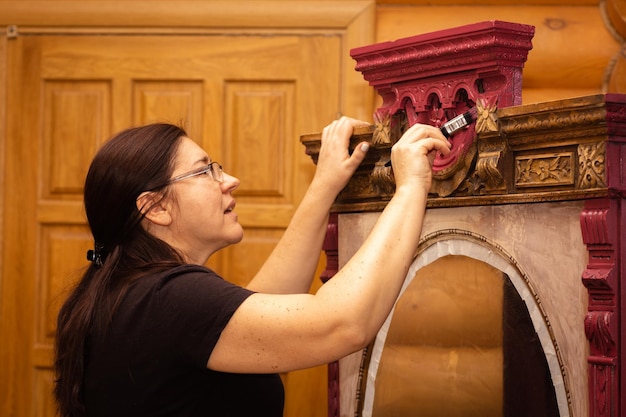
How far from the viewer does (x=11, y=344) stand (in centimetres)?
385

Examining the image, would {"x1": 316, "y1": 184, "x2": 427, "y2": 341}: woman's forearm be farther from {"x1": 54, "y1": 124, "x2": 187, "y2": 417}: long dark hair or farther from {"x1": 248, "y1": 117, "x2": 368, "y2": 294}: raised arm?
{"x1": 248, "y1": 117, "x2": 368, "y2": 294}: raised arm

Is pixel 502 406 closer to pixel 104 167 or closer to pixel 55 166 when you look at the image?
pixel 104 167

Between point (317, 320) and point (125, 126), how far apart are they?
224 centimetres

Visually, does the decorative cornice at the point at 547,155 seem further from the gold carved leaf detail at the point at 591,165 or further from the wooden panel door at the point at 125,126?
the wooden panel door at the point at 125,126

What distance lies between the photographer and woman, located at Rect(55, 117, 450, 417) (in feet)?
5.88

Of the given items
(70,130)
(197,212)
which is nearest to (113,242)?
(197,212)

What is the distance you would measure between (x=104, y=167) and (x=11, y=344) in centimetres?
207

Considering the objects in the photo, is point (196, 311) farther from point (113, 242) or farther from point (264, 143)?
point (264, 143)

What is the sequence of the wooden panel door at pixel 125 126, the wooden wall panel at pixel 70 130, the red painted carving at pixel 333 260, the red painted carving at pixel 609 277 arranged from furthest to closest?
1. the wooden wall panel at pixel 70 130
2. the wooden panel door at pixel 125 126
3. the red painted carving at pixel 333 260
4. the red painted carving at pixel 609 277

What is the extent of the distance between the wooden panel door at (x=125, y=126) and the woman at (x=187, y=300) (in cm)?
145

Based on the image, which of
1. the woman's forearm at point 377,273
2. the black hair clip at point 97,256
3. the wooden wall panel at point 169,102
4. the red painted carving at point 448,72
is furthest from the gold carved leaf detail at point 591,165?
the wooden wall panel at point 169,102

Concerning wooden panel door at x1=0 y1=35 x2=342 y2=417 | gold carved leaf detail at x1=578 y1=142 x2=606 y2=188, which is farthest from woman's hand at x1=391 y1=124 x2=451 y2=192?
wooden panel door at x1=0 y1=35 x2=342 y2=417

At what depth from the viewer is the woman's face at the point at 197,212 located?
2.12m

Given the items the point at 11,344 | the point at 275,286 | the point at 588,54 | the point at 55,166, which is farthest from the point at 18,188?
the point at 588,54
